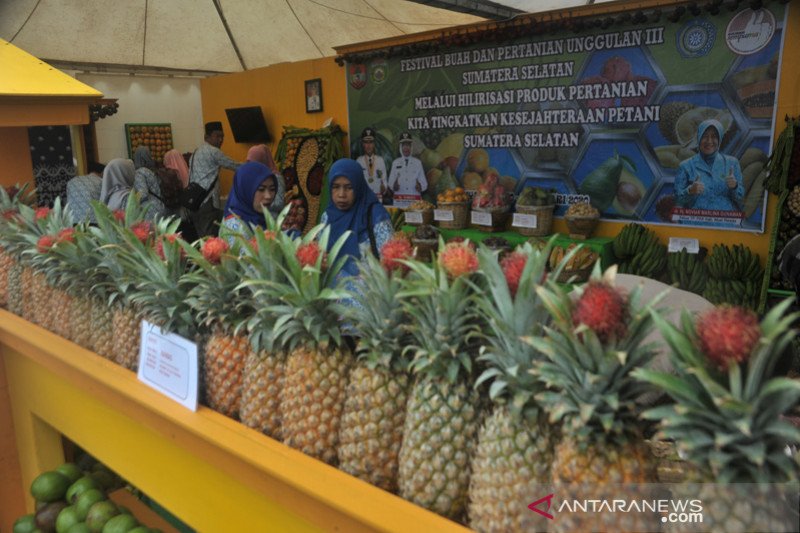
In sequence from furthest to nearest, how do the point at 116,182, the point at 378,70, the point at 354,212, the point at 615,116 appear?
1. the point at 378,70
2. the point at 116,182
3. the point at 615,116
4. the point at 354,212

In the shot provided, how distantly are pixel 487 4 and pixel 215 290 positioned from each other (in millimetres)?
4249

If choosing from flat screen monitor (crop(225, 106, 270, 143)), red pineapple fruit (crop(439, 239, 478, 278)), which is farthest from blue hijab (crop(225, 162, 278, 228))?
flat screen monitor (crop(225, 106, 270, 143))

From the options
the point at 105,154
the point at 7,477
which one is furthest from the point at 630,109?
the point at 105,154

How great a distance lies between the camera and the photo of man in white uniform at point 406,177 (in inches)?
240

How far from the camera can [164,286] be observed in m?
1.62

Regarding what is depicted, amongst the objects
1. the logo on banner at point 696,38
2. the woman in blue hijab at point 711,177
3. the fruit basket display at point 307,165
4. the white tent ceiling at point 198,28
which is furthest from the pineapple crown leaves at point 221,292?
the white tent ceiling at point 198,28

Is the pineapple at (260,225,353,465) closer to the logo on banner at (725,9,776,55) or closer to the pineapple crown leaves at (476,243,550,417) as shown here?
the pineapple crown leaves at (476,243,550,417)

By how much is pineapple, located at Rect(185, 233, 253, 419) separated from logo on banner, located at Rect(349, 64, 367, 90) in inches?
213

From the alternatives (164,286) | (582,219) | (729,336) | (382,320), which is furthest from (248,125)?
(729,336)

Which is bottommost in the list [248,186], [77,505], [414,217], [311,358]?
[77,505]

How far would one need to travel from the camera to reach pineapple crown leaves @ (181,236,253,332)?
1.52m

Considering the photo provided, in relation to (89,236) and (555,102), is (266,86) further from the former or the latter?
(89,236)

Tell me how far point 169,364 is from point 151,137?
963cm

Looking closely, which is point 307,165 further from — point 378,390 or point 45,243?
point 378,390
